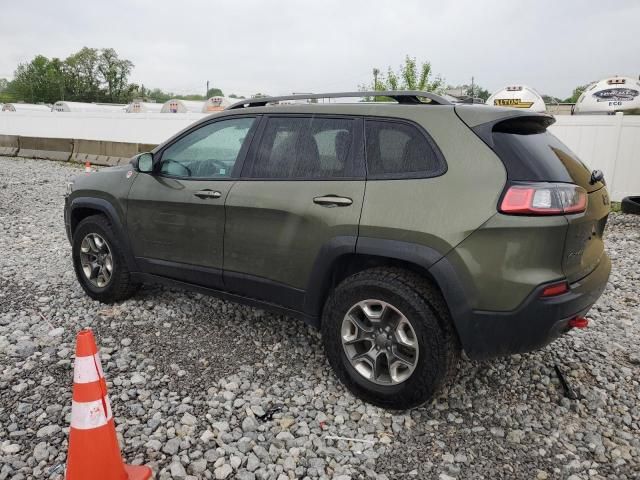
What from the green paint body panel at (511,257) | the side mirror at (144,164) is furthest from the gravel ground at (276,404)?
the side mirror at (144,164)

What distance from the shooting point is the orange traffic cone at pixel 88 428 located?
7.14 feet

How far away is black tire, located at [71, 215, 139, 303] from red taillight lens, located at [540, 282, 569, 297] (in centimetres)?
319

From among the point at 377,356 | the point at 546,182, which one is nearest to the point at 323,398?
the point at 377,356

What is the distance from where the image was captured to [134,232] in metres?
4.08

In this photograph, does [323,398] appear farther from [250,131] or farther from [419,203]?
[250,131]

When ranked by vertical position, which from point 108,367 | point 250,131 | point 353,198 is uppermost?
point 250,131

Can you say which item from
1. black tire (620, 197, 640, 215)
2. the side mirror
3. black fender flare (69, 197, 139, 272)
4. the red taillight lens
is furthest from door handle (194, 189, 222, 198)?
black tire (620, 197, 640, 215)

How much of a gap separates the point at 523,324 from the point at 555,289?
23cm

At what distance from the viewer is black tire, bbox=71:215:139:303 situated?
4273 mm

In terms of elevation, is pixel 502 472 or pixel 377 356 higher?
pixel 377 356

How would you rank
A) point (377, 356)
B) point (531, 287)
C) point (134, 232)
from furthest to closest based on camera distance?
point (134, 232) < point (377, 356) < point (531, 287)

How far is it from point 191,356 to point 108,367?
0.54 m

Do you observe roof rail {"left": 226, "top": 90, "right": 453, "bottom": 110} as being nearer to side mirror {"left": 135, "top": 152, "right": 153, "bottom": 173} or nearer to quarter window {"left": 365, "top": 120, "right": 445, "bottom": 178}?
quarter window {"left": 365, "top": 120, "right": 445, "bottom": 178}

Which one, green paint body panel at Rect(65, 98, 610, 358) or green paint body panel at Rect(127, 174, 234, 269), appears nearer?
green paint body panel at Rect(65, 98, 610, 358)
